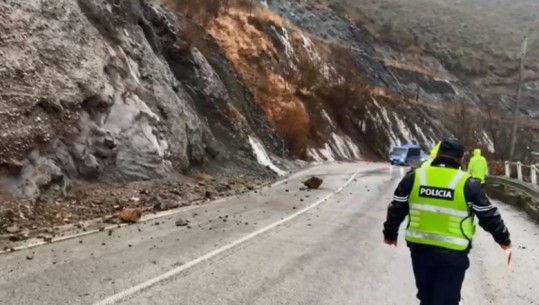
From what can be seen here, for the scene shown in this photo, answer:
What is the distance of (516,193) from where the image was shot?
19953 millimetres

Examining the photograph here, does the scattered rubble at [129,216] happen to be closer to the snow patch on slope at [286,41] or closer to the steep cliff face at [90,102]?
the steep cliff face at [90,102]

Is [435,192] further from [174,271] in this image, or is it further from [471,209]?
[174,271]

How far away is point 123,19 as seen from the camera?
21141mm

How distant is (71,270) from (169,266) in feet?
3.87

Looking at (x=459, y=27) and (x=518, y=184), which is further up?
(x=459, y=27)

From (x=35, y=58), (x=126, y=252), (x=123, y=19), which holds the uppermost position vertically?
(x=123, y=19)

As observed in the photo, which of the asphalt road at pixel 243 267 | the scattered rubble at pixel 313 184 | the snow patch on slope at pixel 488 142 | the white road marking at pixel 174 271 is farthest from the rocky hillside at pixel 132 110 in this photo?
the snow patch on slope at pixel 488 142

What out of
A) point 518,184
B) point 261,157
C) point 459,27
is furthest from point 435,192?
point 459,27

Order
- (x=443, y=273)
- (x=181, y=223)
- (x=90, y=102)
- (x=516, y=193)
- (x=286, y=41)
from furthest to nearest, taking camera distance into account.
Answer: (x=286, y=41)
(x=516, y=193)
(x=90, y=102)
(x=181, y=223)
(x=443, y=273)

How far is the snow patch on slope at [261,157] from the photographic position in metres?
29.1

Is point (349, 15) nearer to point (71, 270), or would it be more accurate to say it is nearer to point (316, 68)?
point (316, 68)

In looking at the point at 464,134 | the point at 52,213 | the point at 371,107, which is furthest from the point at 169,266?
the point at 371,107

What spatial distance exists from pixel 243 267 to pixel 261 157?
21.4m

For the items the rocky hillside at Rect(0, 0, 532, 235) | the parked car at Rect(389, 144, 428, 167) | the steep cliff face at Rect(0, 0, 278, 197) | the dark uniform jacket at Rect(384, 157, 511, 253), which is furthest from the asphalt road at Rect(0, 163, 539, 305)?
the parked car at Rect(389, 144, 428, 167)
